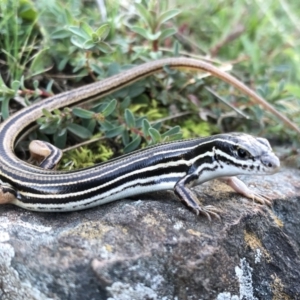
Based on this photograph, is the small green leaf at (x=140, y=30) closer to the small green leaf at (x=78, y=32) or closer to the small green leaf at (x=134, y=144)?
the small green leaf at (x=78, y=32)

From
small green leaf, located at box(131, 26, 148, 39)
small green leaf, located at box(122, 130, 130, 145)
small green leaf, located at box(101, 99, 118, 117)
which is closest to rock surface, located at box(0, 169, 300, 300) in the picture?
small green leaf, located at box(122, 130, 130, 145)

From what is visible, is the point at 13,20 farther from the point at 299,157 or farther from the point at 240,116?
the point at 299,157

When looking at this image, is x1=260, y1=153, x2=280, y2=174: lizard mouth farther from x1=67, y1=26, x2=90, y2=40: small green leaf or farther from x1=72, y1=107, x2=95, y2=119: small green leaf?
x1=67, y1=26, x2=90, y2=40: small green leaf

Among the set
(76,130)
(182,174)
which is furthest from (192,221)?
(76,130)

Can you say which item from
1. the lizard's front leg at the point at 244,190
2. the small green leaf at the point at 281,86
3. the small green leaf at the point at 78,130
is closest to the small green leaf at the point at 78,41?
the small green leaf at the point at 78,130

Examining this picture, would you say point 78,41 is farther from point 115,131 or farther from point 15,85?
point 115,131

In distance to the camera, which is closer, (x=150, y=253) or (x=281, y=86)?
(x=150, y=253)

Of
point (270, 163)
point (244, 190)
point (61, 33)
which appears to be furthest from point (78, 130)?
point (270, 163)
